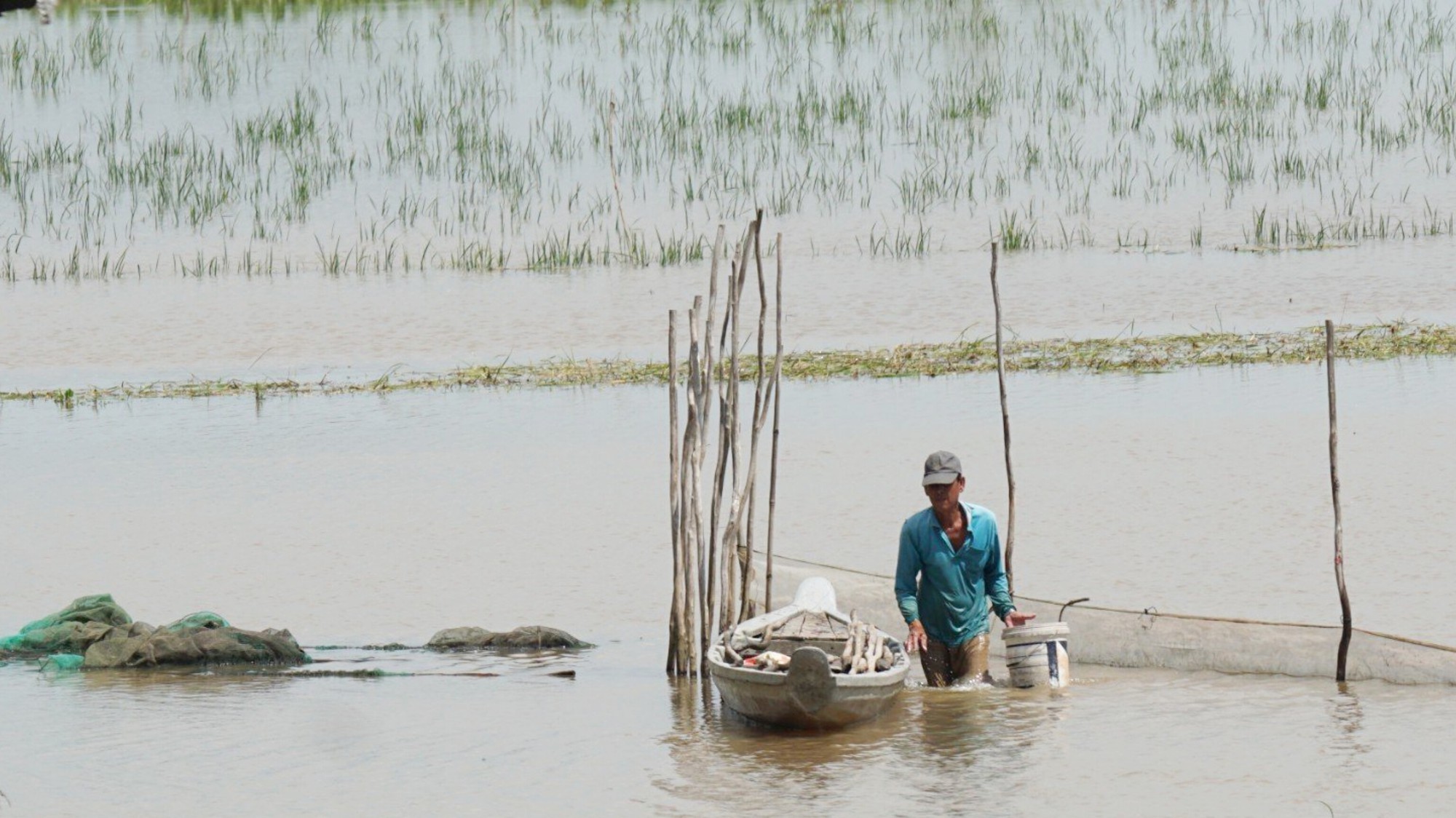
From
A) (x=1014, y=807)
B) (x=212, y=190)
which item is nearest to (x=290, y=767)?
(x=1014, y=807)

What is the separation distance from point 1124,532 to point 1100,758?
2.89 meters

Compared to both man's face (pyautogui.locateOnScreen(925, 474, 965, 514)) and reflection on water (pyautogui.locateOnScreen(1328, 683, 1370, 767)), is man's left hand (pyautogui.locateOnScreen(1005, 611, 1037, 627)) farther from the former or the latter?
reflection on water (pyautogui.locateOnScreen(1328, 683, 1370, 767))

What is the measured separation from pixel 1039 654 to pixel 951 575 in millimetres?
465

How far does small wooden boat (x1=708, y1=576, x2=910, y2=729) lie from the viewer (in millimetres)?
5977

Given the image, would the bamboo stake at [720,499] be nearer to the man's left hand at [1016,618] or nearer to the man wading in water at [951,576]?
the man wading in water at [951,576]

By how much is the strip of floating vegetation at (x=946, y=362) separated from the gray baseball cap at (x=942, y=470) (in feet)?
19.6

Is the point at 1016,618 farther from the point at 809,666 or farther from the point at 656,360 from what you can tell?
the point at 656,360

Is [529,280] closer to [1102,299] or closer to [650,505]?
[1102,299]

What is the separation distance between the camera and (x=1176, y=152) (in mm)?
18906

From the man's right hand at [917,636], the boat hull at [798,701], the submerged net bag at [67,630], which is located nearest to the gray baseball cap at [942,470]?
the man's right hand at [917,636]

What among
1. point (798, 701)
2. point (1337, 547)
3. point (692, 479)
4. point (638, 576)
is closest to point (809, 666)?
point (798, 701)

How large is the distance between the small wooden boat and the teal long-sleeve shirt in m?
0.17

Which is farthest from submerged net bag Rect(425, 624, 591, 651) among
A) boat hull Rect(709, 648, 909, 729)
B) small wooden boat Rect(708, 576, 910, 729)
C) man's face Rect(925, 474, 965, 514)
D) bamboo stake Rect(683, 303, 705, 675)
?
man's face Rect(925, 474, 965, 514)

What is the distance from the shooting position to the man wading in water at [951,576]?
6.23 m
